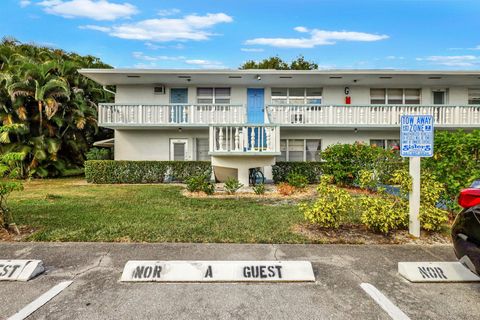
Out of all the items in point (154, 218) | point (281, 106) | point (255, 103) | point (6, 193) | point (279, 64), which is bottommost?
point (154, 218)

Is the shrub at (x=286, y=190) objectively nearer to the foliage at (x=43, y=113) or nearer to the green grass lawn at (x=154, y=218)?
the green grass lawn at (x=154, y=218)

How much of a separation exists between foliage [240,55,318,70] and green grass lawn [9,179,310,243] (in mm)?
25468

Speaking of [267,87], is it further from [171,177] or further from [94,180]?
[94,180]

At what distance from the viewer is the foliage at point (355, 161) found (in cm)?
938

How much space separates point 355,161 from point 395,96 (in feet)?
25.2

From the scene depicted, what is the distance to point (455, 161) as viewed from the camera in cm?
547

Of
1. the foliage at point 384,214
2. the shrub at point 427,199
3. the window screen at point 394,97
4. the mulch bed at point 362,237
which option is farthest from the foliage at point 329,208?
the window screen at point 394,97

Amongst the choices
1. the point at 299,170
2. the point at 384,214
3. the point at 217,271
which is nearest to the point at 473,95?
the point at 299,170

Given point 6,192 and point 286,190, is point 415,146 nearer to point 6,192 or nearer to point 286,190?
point 286,190

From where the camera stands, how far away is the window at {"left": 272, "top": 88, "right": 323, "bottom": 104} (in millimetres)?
15578

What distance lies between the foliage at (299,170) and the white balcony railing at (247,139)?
2.61 meters

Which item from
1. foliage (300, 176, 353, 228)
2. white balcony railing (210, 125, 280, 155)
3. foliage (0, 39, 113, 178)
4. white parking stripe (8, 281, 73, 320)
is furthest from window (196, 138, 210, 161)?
white parking stripe (8, 281, 73, 320)

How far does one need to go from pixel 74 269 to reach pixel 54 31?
2004cm

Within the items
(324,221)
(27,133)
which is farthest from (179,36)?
(324,221)
